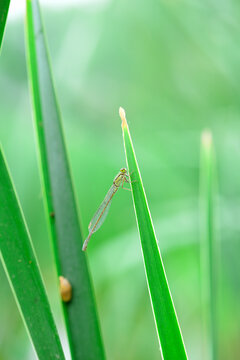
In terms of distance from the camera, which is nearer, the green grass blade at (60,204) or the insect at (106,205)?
the green grass blade at (60,204)

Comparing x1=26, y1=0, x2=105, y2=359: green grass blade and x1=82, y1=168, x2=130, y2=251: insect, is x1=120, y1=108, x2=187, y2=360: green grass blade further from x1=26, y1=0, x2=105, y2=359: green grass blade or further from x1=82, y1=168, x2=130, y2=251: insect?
x1=82, y1=168, x2=130, y2=251: insect

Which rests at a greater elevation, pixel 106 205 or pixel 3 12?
pixel 3 12

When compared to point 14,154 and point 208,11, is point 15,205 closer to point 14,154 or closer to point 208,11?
point 14,154

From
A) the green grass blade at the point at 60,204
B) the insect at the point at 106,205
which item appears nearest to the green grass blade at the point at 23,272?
the green grass blade at the point at 60,204

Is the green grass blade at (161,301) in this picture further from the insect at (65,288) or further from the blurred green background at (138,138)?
the blurred green background at (138,138)

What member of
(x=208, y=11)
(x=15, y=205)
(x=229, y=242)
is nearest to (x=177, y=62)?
(x=208, y=11)

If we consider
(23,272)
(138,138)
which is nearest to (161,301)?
(23,272)

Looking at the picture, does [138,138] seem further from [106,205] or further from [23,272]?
[23,272]
